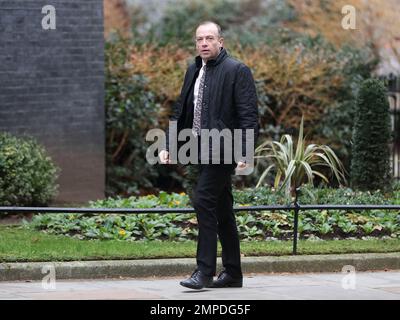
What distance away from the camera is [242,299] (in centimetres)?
758

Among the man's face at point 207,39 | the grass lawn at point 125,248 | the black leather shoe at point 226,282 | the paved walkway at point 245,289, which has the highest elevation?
the man's face at point 207,39

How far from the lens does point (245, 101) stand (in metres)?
7.83

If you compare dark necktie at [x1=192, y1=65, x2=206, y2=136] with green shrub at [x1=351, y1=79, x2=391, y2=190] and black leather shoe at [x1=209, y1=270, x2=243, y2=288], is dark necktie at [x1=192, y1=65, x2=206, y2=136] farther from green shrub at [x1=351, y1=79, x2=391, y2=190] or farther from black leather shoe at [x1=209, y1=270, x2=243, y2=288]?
green shrub at [x1=351, y1=79, x2=391, y2=190]

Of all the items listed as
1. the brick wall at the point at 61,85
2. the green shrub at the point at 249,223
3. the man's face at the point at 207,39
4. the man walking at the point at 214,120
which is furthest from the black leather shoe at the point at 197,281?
the brick wall at the point at 61,85

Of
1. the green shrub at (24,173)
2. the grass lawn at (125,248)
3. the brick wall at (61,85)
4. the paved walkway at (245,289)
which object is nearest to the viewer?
the paved walkway at (245,289)

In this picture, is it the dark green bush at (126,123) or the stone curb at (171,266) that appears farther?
the dark green bush at (126,123)

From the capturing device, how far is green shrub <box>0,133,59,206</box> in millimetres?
12055

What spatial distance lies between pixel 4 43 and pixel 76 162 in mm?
1780

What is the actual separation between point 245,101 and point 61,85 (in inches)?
231

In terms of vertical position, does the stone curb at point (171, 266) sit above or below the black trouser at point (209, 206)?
below

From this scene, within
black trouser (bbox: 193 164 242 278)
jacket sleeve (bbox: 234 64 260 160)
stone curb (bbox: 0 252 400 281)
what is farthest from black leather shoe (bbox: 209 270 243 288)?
jacket sleeve (bbox: 234 64 260 160)

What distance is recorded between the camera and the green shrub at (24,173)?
39.5ft

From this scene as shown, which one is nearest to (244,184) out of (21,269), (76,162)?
(76,162)

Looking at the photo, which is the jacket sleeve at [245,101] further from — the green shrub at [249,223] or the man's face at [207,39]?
the green shrub at [249,223]
